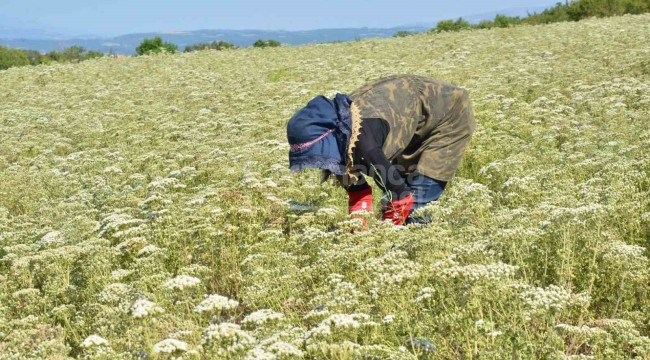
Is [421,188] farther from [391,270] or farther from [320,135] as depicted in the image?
[391,270]

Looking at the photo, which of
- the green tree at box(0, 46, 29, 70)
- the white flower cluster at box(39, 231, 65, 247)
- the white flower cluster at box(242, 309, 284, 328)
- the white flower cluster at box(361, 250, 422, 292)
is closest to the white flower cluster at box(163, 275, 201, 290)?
the white flower cluster at box(242, 309, 284, 328)

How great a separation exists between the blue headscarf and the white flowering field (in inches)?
21.8

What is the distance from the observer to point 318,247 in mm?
5680

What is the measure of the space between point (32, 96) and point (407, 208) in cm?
1785

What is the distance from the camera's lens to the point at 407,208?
6.06 meters

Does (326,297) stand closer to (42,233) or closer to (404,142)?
(404,142)

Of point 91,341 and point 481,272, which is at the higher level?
point 481,272

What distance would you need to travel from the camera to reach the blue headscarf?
18.6ft

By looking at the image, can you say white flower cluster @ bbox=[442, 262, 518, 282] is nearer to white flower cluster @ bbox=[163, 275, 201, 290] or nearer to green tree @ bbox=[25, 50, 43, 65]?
white flower cluster @ bbox=[163, 275, 201, 290]

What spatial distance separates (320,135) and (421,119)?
3.95 feet

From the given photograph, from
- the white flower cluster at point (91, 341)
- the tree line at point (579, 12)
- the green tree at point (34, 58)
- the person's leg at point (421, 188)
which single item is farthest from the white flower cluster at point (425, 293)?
the green tree at point (34, 58)

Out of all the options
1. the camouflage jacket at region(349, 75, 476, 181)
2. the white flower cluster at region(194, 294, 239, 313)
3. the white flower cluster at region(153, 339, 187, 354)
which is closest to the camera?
the white flower cluster at region(153, 339, 187, 354)

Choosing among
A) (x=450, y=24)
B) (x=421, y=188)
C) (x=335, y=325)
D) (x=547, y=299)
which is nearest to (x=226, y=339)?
(x=335, y=325)

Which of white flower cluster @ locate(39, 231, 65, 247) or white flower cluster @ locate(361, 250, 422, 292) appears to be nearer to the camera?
white flower cluster @ locate(361, 250, 422, 292)
